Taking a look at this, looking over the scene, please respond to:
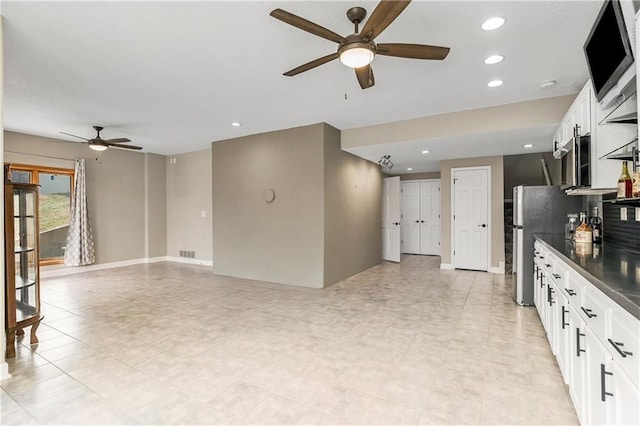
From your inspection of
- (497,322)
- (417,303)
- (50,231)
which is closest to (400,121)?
(417,303)

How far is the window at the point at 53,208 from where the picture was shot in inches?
249

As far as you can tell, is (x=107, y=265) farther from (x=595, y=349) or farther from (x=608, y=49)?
(x=608, y=49)

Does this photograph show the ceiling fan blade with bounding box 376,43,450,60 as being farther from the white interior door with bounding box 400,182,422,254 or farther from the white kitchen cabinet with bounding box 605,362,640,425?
the white interior door with bounding box 400,182,422,254

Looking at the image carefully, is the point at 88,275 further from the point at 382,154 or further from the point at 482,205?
the point at 482,205

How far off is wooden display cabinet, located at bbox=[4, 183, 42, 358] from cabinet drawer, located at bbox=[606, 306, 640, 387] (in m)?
4.11

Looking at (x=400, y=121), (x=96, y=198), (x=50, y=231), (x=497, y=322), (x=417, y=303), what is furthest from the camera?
(x=96, y=198)

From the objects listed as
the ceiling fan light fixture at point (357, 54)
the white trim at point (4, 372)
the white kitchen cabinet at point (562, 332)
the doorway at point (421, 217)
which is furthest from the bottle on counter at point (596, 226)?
the doorway at point (421, 217)

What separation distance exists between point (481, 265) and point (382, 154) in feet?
10.2

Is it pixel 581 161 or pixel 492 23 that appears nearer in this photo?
pixel 492 23

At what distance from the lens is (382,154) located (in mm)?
6141

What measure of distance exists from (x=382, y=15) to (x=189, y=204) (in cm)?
716

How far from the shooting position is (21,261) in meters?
3.14

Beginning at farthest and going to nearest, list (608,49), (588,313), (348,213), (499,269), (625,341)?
(499,269), (348,213), (608,49), (588,313), (625,341)

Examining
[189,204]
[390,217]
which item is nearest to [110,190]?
[189,204]
